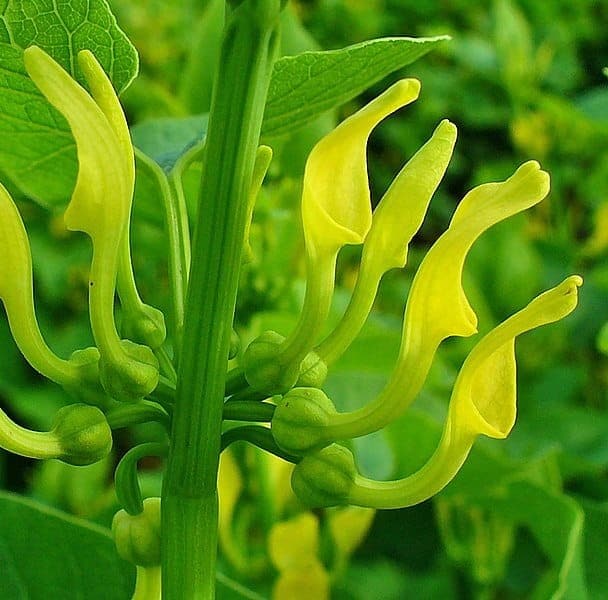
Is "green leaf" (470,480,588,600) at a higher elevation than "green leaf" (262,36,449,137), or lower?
lower

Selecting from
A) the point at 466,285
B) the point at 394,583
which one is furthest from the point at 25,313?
the point at 466,285

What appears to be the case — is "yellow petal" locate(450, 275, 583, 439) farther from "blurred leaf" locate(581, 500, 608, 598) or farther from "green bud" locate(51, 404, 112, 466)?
"blurred leaf" locate(581, 500, 608, 598)

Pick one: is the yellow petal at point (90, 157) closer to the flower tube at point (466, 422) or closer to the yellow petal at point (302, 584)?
the flower tube at point (466, 422)

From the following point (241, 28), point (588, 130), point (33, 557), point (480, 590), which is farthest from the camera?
point (588, 130)

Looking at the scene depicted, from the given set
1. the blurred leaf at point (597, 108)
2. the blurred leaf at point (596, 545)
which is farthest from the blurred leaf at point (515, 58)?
the blurred leaf at point (596, 545)

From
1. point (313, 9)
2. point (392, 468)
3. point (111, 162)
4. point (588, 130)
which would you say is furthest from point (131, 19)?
point (111, 162)

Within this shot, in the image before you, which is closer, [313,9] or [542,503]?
[542,503]

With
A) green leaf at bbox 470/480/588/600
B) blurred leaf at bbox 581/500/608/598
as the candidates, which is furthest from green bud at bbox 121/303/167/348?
blurred leaf at bbox 581/500/608/598

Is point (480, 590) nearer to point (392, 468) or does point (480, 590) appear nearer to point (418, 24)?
point (392, 468)
